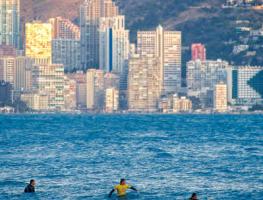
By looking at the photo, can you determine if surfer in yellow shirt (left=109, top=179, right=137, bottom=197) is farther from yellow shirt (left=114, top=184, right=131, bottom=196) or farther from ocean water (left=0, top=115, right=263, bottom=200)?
ocean water (left=0, top=115, right=263, bottom=200)

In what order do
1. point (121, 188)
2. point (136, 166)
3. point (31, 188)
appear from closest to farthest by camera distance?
point (121, 188) → point (31, 188) → point (136, 166)

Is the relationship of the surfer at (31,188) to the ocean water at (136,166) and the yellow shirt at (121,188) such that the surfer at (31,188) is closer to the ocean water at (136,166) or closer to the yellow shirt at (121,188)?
the ocean water at (136,166)

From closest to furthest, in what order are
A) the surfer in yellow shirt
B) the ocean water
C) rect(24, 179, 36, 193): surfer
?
the surfer in yellow shirt, rect(24, 179, 36, 193): surfer, the ocean water

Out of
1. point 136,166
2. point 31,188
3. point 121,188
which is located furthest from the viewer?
point 136,166

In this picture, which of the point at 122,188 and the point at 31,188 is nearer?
the point at 122,188

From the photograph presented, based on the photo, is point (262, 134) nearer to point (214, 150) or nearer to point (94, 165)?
point (214, 150)

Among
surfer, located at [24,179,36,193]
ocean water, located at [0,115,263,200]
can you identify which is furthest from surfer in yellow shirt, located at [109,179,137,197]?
surfer, located at [24,179,36,193]

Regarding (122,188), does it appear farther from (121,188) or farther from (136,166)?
(136,166)

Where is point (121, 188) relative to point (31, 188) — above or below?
above

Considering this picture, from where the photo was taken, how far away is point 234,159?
417 ft

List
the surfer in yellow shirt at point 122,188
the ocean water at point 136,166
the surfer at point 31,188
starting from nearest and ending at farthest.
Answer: the surfer in yellow shirt at point 122,188, the surfer at point 31,188, the ocean water at point 136,166

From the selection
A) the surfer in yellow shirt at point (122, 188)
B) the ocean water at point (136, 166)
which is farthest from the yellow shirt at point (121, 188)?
the ocean water at point (136, 166)

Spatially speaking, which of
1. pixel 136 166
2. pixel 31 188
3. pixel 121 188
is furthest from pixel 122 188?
pixel 136 166

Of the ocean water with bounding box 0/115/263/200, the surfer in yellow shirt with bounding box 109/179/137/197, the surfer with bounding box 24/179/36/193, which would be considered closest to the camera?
the surfer in yellow shirt with bounding box 109/179/137/197
